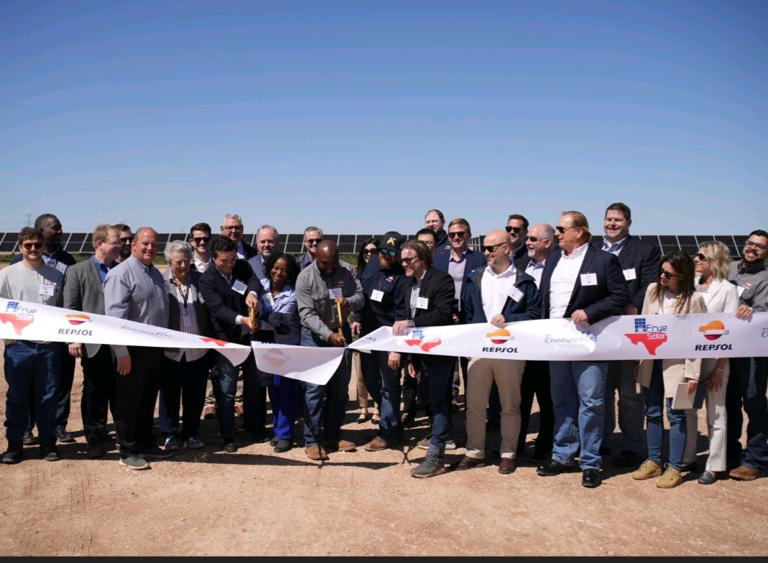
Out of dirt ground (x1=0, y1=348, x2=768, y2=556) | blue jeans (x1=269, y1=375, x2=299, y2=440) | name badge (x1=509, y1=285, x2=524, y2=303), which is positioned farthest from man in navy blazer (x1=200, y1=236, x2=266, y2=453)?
name badge (x1=509, y1=285, x2=524, y2=303)

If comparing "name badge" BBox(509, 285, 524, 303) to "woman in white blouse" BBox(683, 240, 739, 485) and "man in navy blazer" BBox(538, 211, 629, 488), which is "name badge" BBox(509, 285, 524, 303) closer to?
"man in navy blazer" BBox(538, 211, 629, 488)

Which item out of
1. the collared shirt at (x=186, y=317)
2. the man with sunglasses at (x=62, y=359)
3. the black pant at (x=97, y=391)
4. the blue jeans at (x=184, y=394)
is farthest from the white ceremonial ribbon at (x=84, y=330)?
the man with sunglasses at (x=62, y=359)

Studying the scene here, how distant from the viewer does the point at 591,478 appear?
5547 millimetres

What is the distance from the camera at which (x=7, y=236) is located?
114 ft

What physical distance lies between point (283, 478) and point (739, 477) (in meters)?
4.34

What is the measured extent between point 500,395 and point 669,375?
159 centimetres

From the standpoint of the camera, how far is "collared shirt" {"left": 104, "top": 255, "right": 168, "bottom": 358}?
5852 millimetres

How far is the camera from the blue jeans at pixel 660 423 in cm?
561

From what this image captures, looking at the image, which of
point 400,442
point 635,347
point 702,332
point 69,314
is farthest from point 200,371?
point 702,332

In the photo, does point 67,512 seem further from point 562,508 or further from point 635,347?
point 635,347

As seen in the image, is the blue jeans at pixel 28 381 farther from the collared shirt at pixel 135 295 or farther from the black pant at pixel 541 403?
the black pant at pixel 541 403

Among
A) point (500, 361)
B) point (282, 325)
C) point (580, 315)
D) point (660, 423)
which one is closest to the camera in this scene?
point (580, 315)

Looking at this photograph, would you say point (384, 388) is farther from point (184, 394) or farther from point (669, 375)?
point (669, 375)

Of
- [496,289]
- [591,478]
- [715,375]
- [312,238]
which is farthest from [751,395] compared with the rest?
[312,238]
